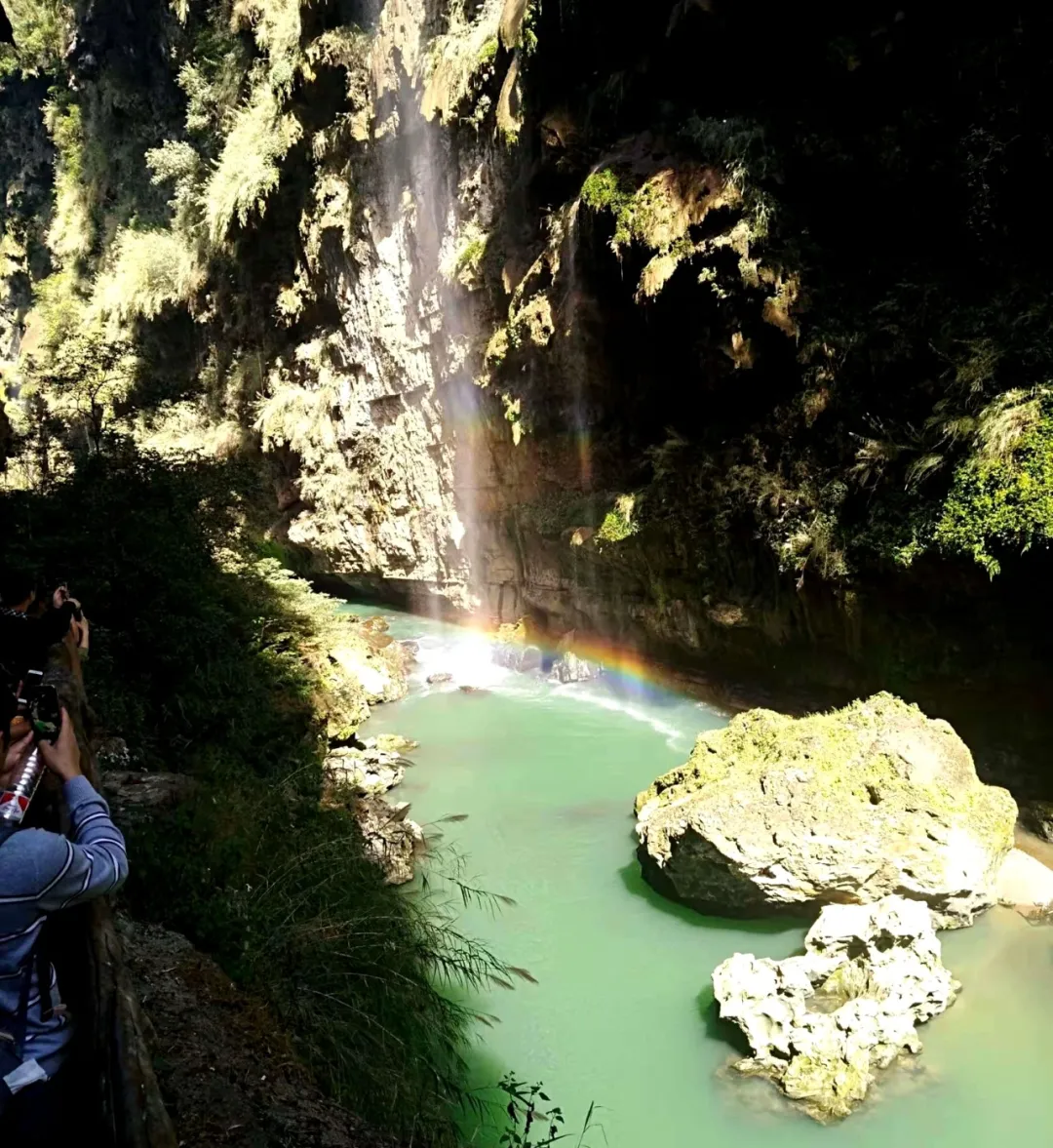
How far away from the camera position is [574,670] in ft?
52.1

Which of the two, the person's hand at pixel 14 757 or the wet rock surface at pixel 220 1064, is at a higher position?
the person's hand at pixel 14 757

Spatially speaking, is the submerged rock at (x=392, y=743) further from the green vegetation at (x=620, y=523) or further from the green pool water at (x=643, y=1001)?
the green vegetation at (x=620, y=523)

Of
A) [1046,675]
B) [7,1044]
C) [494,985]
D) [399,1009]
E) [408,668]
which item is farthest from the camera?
[408,668]

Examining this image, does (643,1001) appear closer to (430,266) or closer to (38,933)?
(38,933)

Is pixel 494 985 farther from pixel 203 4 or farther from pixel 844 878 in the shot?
pixel 203 4

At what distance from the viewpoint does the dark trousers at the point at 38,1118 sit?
6.31 feet

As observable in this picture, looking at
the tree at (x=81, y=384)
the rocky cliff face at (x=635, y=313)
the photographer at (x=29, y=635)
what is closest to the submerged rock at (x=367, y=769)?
the tree at (x=81, y=384)

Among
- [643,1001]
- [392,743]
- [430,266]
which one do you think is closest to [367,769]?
[392,743]

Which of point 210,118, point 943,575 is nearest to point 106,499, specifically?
point 943,575

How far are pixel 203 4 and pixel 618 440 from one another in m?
20.6

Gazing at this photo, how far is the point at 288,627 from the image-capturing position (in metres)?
13.2

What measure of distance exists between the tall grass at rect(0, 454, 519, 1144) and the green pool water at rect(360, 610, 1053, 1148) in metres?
0.75

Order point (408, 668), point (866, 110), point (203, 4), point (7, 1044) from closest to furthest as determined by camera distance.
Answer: point (7, 1044), point (866, 110), point (408, 668), point (203, 4)

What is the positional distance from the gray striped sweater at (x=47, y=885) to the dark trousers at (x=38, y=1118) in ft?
0.16
